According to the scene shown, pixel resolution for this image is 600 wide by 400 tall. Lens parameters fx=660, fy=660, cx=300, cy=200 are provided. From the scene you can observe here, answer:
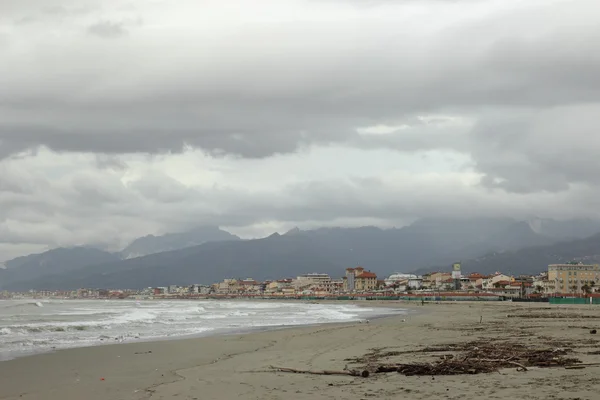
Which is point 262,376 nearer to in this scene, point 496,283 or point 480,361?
point 480,361

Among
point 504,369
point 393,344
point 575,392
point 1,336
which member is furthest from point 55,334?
point 575,392

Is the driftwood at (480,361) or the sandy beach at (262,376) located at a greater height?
the driftwood at (480,361)

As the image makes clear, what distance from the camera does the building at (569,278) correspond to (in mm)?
153500

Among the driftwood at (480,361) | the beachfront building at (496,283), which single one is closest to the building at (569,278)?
the beachfront building at (496,283)

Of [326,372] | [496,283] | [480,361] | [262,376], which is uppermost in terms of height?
[480,361]

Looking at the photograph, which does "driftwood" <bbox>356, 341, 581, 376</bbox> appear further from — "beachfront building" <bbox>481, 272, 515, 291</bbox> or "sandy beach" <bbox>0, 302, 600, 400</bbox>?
"beachfront building" <bbox>481, 272, 515, 291</bbox>

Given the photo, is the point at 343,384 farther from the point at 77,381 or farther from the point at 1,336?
the point at 1,336

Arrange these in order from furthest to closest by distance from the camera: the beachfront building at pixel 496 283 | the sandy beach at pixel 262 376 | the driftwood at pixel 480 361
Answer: the beachfront building at pixel 496 283
the driftwood at pixel 480 361
the sandy beach at pixel 262 376

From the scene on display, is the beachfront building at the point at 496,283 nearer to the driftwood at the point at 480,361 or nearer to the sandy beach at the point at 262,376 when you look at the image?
the sandy beach at the point at 262,376

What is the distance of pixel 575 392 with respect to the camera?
1066 centimetres

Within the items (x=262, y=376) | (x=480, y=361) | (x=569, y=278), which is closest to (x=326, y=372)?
(x=262, y=376)

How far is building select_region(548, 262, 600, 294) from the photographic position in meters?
154

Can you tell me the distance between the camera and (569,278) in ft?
511

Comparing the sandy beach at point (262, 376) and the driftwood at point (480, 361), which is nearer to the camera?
the sandy beach at point (262, 376)
